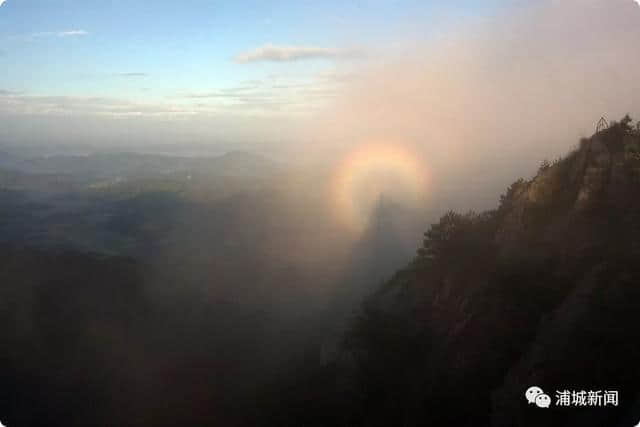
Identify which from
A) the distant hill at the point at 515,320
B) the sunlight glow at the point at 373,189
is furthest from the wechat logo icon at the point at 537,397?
the sunlight glow at the point at 373,189

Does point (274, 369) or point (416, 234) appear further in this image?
point (416, 234)

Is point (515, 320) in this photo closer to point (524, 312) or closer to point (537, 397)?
point (524, 312)

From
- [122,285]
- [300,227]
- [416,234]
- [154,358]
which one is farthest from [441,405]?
[300,227]

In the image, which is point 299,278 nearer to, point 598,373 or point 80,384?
point 80,384

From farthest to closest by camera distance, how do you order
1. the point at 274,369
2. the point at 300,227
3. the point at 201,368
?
the point at 300,227
the point at 201,368
the point at 274,369

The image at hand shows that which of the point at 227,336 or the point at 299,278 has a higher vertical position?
the point at 299,278

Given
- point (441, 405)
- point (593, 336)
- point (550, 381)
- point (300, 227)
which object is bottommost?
point (441, 405)

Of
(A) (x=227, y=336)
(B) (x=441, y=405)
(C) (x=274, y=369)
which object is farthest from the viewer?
A: (A) (x=227, y=336)
